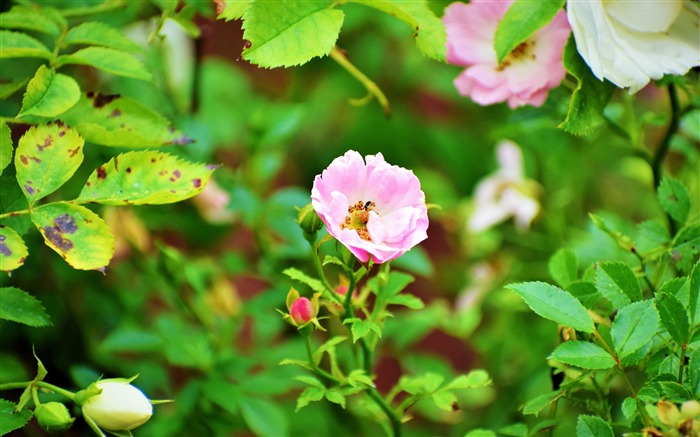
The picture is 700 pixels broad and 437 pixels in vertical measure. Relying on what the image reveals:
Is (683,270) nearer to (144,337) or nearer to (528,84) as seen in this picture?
(528,84)

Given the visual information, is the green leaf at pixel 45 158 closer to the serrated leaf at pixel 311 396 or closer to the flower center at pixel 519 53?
the serrated leaf at pixel 311 396

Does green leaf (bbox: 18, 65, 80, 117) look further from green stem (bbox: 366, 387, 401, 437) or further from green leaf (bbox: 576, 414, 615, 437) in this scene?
green leaf (bbox: 576, 414, 615, 437)

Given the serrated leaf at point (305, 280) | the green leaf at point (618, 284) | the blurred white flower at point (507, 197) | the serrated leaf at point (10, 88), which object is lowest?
the blurred white flower at point (507, 197)

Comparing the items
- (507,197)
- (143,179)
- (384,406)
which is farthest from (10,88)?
(507,197)


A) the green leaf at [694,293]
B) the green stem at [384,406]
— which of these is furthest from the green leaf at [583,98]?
the green stem at [384,406]

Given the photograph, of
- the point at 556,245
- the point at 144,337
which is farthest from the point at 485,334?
the point at 144,337

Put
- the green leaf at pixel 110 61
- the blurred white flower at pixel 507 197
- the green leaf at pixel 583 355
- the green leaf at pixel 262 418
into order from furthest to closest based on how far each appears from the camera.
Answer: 1. the blurred white flower at pixel 507 197
2. the green leaf at pixel 262 418
3. the green leaf at pixel 110 61
4. the green leaf at pixel 583 355

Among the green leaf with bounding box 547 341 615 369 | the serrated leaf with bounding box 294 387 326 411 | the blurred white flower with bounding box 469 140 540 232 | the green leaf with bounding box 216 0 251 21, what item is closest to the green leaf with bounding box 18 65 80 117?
the green leaf with bounding box 216 0 251 21
